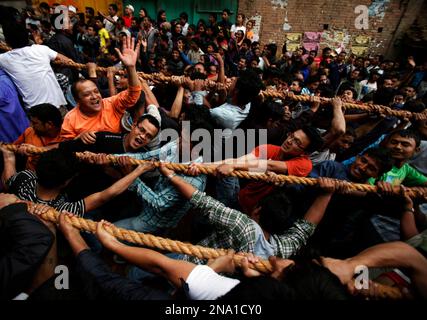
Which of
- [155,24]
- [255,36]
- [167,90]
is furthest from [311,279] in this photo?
[255,36]

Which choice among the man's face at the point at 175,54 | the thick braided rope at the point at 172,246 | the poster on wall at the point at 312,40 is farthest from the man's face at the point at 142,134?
the poster on wall at the point at 312,40

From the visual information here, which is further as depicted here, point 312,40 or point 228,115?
point 312,40

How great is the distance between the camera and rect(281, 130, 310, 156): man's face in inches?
89.8

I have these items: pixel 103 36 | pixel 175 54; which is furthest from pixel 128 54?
pixel 103 36

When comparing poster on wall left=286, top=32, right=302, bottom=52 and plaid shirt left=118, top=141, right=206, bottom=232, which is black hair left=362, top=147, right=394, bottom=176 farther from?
poster on wall left=286, top=32, right=302, bottom=52

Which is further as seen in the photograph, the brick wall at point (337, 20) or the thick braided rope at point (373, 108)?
the brick wall at point (337, 20)

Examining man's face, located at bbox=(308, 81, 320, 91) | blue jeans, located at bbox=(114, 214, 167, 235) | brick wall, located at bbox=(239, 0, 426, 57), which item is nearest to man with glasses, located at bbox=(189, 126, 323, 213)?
blue jeans, located at bbox=(114, 214, 167, 235)

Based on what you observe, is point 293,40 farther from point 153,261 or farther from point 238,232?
point 153,261

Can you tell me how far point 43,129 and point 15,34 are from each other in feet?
4.33

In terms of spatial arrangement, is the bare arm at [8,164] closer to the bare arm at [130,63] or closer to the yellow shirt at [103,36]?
the bare arm at [130,63]

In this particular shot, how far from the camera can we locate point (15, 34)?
105 inches

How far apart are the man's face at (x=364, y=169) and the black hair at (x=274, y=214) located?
0.99 metres

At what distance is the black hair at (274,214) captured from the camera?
1.71 metres

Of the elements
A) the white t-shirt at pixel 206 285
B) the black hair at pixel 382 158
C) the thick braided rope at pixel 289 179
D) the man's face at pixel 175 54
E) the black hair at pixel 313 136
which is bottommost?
the white t-shirt at pixel 206 285
